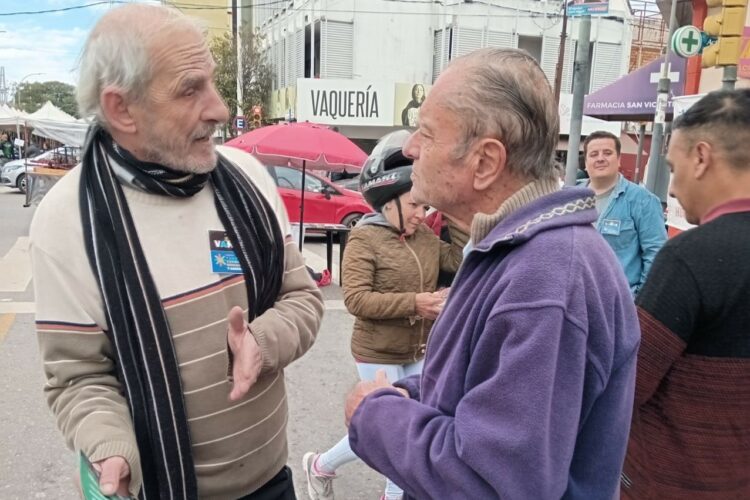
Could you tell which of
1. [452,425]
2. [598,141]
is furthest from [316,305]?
[598,141]

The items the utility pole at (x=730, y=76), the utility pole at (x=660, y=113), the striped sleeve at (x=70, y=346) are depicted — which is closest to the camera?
the striped sleeve at (x=70, y=346)

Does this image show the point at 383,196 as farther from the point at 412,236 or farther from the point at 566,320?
the point at 566,320

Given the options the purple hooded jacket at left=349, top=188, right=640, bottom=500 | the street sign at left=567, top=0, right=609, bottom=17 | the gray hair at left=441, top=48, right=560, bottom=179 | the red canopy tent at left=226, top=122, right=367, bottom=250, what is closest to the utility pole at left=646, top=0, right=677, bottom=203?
the street sign at left=567, top=0, right=609, bottom=17

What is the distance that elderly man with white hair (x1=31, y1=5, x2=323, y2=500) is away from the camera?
150cm

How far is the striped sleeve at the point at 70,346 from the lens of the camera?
1.47 meters

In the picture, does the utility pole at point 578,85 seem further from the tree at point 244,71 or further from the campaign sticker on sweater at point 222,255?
the tree at point 244,71

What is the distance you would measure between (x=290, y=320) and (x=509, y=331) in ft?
2.59

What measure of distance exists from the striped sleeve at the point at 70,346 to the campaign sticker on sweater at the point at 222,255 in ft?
1.02

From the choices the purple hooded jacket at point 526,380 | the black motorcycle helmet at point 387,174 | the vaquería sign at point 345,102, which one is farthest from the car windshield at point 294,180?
the vaquería sign at point 345,102

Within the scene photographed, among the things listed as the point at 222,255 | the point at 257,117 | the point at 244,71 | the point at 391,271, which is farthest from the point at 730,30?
the point at 244,71

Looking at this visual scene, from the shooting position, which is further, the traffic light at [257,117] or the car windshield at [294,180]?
the traffic light at [257,117]

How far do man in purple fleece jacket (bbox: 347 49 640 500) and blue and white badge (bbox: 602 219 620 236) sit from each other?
9.97 feet

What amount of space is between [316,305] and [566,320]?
96 centimetres

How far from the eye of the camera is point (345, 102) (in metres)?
24.0
